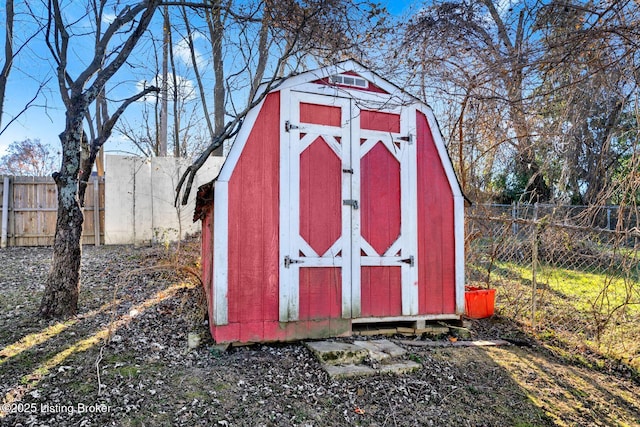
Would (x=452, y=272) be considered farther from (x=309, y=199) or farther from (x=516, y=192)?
(x=516, y=192)

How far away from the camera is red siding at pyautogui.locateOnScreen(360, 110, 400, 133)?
4121 millimetres

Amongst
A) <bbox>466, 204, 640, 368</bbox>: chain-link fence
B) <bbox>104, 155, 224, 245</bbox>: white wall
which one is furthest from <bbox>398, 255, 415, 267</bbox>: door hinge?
<bbox>104, 155, 224, 245</bbox>: white wall

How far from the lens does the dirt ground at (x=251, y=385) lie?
8.33 ft

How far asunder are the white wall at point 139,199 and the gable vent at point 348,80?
601cm

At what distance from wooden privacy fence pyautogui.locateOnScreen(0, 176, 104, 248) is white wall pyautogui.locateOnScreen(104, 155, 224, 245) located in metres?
0.38

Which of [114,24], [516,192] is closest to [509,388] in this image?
[114,24]

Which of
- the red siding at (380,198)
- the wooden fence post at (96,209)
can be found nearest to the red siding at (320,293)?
the red siding at (380,198)

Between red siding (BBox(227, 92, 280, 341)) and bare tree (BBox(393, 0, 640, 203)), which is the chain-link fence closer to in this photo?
bare tree (BBox(393, 0, 640, 203))

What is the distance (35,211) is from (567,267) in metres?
10.7

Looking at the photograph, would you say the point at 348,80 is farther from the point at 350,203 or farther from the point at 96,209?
the point at 96,209

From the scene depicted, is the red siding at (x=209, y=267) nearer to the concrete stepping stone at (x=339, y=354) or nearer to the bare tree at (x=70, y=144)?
the concrete stepping stone at (x=339, y=354)

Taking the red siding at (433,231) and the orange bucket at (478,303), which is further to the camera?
the orange bucket at (478,303)

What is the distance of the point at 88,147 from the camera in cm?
439

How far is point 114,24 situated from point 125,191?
530cm
